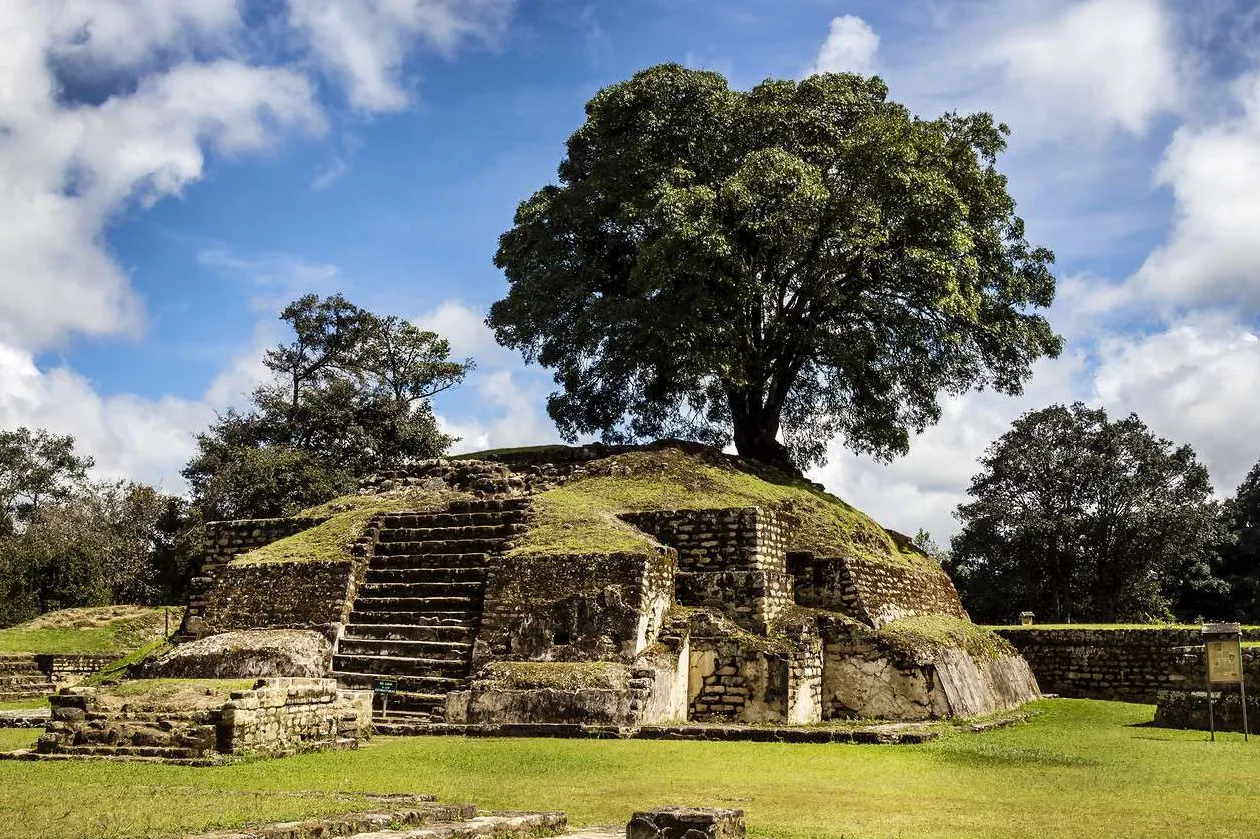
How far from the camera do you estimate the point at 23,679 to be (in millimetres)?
18172

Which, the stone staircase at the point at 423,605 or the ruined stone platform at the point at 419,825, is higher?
the stone staircase at the point at 423,605

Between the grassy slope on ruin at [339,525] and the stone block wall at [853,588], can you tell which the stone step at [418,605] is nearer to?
the grassy slope on ruin at [339,525]

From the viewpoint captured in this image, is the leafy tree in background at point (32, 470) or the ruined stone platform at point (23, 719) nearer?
the ruined stone platform at point (23, 719)

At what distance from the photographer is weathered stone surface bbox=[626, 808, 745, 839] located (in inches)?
208

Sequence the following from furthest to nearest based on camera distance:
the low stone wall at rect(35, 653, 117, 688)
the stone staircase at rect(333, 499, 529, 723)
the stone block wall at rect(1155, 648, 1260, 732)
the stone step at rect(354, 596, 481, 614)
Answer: the low stone wall at rect(35, 653, 117, 688), the stone step at rect(354, 596, 481, 614), the stone staircase at rect(333, 499, 529, 723), the stone block wall at rect(1155, 648, 1260, 732)

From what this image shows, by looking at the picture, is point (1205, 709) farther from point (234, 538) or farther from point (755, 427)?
point (234, 538)

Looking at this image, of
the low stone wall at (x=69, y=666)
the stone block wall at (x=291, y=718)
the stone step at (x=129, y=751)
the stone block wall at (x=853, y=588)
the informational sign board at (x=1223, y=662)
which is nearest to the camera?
the stone step at (x=129, y=751)

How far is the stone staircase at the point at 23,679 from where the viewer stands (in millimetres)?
17812

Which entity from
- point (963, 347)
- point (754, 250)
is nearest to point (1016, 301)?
point (963, 347)

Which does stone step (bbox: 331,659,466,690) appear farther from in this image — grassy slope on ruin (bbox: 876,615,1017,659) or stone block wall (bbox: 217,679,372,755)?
grassy slope on ruin (bbox: 876,615,1017,659)

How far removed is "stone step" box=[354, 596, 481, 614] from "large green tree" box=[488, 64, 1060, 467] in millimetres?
7260

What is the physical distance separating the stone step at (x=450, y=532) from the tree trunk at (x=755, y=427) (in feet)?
27.6

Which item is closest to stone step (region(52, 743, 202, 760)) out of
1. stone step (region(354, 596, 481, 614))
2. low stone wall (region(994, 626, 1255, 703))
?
stone step (region(354, 596, 481, 614))

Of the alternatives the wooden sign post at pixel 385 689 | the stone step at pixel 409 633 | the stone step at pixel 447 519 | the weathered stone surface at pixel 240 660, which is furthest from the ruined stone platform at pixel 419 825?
→ the stone step at pixel 447 519
